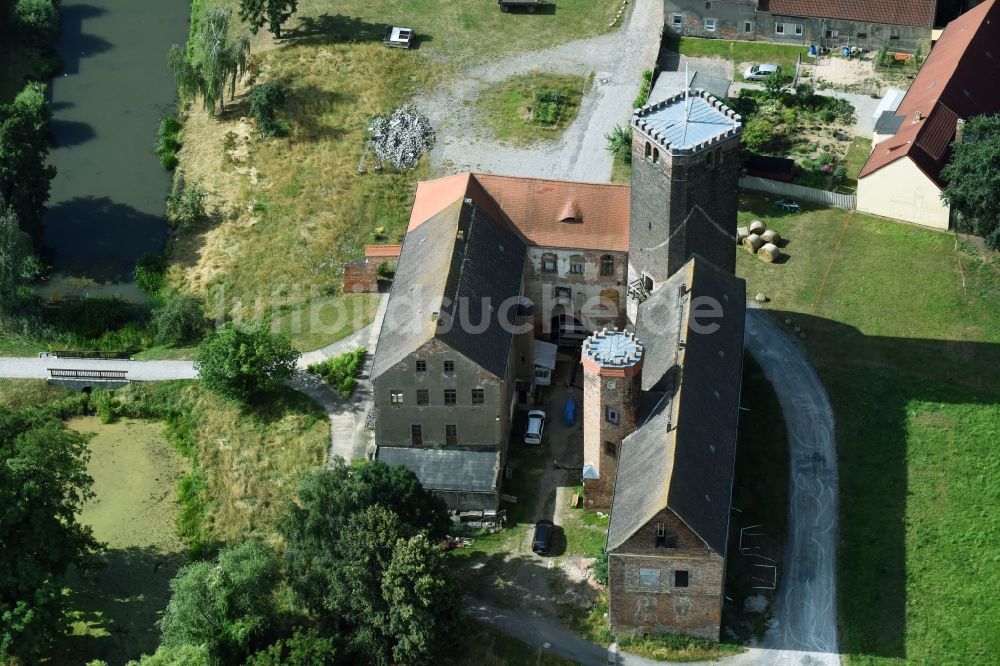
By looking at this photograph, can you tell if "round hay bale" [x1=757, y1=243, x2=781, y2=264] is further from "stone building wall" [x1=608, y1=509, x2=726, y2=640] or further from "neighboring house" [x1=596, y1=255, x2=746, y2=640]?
"stone building wall" [x1=608, y1=509, x2=726, y2=640]

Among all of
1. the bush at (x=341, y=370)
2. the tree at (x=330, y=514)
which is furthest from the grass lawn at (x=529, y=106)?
the tree at (x=330, y=514)

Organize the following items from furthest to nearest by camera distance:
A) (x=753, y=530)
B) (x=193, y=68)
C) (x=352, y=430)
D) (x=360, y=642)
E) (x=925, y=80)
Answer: (x=193, y=68) → (x=925, y=80) → (x=352, y=430) → (x=753, y=530) → (x=360, y=642)

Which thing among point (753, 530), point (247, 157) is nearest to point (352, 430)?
point (753, 530)

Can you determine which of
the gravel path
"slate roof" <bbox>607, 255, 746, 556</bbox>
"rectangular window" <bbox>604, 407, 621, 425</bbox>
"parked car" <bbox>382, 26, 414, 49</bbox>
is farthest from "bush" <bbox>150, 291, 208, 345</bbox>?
"parked car" <bbox>382, 26, 414, 49</bbox>

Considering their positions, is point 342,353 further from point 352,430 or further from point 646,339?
point 646,339

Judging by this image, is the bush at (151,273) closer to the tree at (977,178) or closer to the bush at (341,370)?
the bush at (341,370)

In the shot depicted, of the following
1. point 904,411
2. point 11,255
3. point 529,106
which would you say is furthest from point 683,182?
point 11,255
